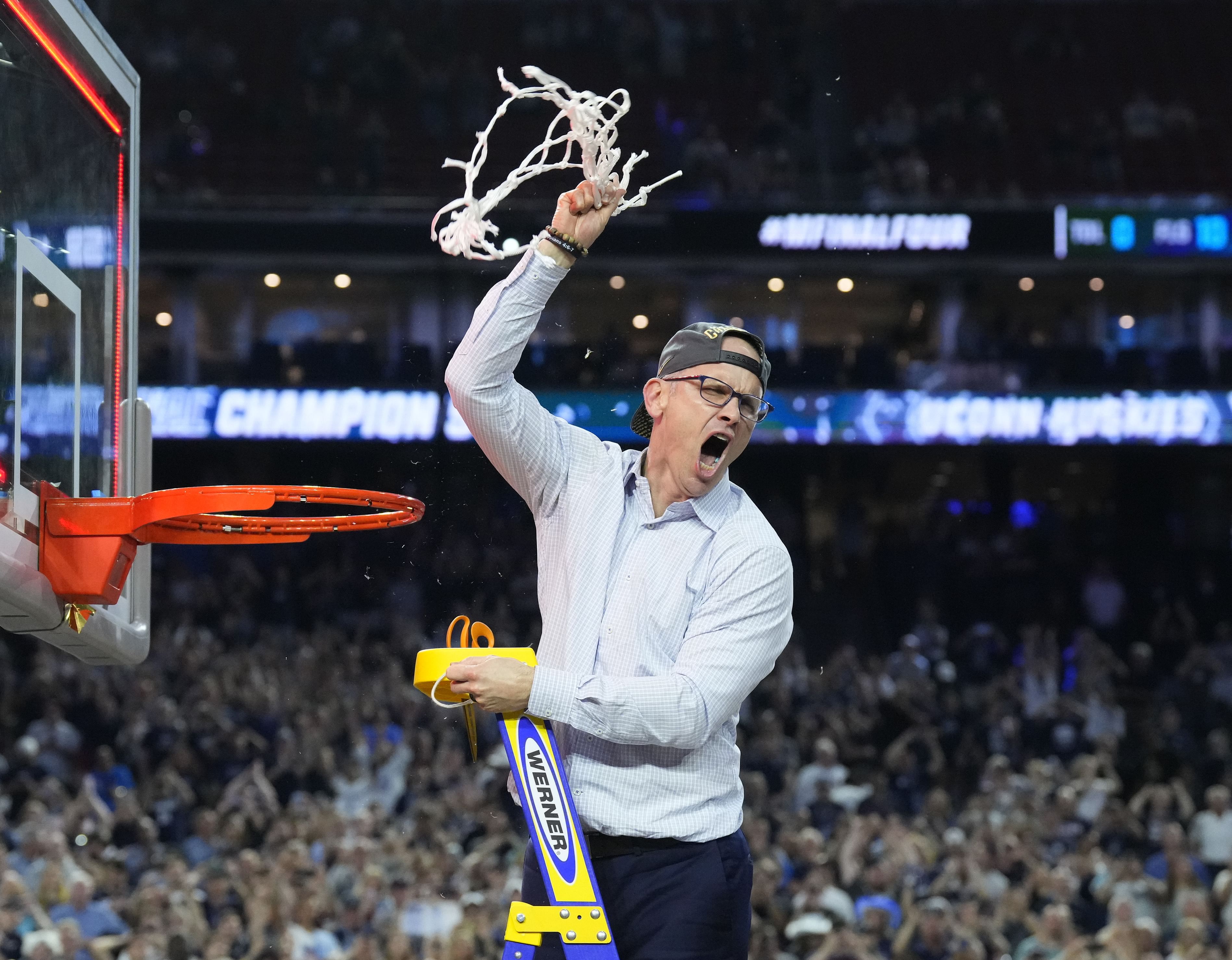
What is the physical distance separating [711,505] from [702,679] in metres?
0.34

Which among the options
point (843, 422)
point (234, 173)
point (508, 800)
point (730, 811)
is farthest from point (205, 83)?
point (730, 811)

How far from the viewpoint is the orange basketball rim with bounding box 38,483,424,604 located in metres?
2.67

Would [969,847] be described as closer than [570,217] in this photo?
No

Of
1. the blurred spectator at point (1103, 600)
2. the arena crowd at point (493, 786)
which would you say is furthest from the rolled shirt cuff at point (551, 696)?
the blurred spectator at point (1103, 600)

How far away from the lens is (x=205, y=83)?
1579 cm

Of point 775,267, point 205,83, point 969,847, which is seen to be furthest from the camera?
point 205,83

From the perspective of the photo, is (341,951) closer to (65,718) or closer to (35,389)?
(65,718)

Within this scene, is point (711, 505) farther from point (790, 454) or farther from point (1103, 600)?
point (790, 454)

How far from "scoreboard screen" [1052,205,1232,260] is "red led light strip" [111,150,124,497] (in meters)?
12.5

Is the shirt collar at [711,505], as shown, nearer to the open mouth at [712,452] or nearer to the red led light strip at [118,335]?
the open mouth at [712,452]

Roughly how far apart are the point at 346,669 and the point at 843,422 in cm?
592

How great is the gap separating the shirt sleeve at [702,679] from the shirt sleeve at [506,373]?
379 mm

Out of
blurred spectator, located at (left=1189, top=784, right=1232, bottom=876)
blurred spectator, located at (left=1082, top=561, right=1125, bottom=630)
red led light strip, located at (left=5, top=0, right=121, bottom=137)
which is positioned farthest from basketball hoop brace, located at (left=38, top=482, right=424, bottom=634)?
blurred spectator, located at (left=1082, top=561, right=1125, bottom=630)

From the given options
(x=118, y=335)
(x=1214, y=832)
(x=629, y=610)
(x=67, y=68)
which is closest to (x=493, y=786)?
(x=1214, y=832)
